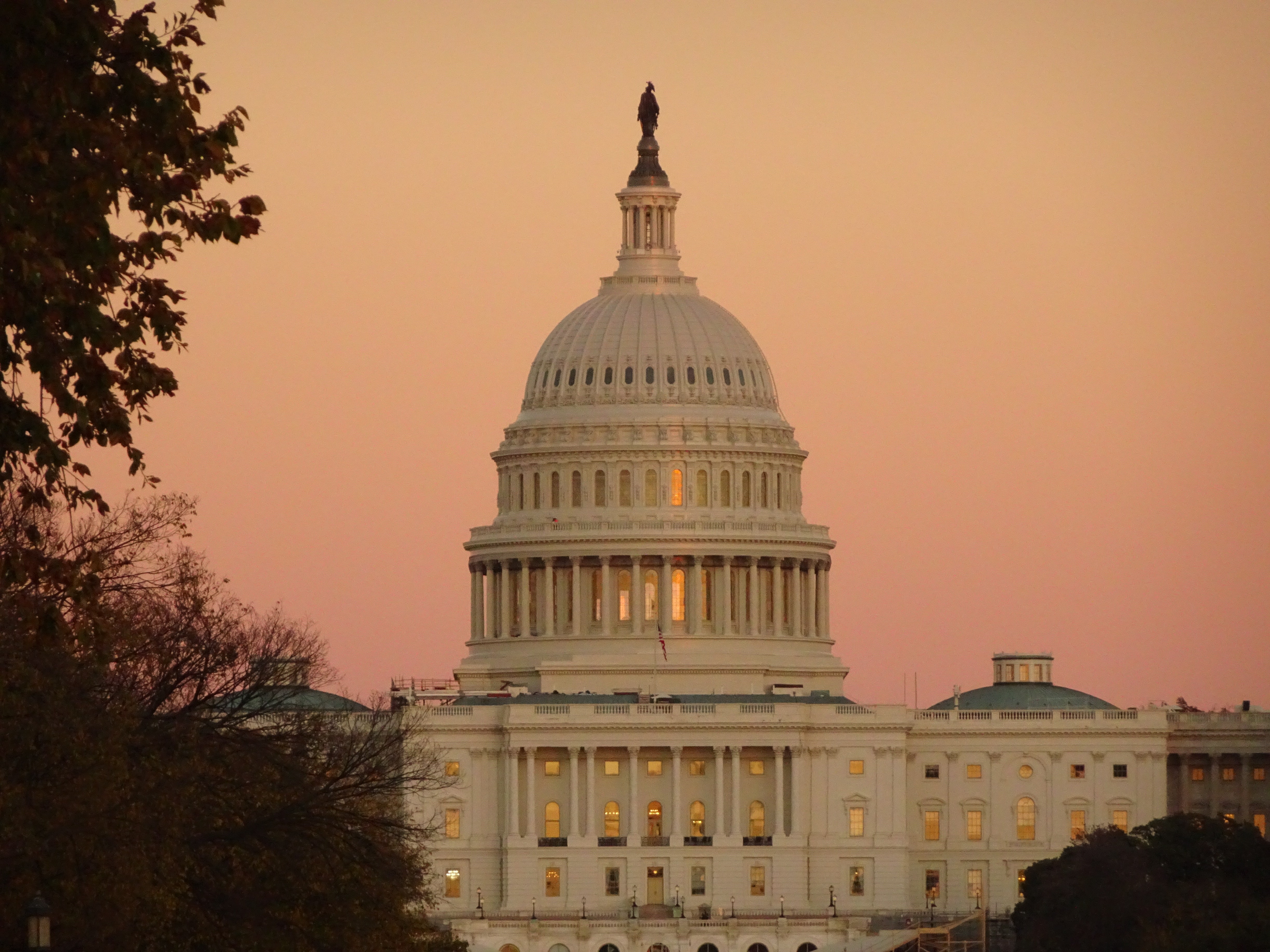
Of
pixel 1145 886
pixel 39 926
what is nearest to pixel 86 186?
pixel 39 926

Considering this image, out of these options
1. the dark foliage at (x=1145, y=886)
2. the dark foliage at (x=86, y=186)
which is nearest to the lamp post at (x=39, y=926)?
the dark foliage at (x=86, y=186)

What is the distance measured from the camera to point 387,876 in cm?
9462

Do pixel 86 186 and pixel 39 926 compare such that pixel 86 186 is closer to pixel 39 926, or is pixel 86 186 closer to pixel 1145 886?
pixel 39 926

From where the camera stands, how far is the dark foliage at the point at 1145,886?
15550 centimetres

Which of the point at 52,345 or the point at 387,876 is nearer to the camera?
the point at 52,345

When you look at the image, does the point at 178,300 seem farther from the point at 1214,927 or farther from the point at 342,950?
the point at 1214,927

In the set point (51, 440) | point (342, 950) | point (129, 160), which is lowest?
point (342, 950)

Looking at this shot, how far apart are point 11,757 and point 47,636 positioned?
30.9 metres

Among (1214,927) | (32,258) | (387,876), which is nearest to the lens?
(32,258)

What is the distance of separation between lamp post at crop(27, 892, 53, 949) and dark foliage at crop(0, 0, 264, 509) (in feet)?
74.9

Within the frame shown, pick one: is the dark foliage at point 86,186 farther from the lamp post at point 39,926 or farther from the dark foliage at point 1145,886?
the dark foliage at point 1145,886

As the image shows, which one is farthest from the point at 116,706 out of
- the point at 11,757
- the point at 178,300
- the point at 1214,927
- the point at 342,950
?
the point at 1214,927

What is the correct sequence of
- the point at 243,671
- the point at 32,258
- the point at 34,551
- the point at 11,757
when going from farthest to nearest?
the point at 243,671
the point at 11,757
the point at 34,551
the point at 32,258

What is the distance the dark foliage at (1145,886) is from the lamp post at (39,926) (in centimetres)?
8494
